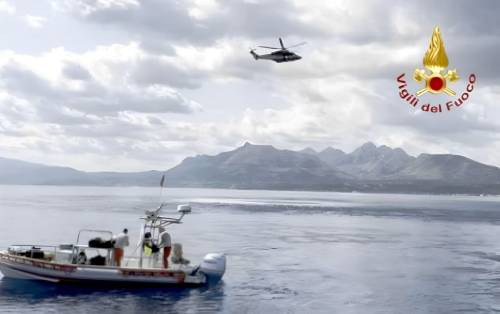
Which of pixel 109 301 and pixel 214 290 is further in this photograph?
pixel 214 290

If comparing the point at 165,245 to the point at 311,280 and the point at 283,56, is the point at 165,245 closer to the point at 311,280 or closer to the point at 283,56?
the point at 311,280

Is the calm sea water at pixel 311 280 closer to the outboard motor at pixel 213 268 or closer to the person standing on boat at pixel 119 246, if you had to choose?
the outboard motor at pixel 213 268

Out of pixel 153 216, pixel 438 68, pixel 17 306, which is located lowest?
pixel 17 306

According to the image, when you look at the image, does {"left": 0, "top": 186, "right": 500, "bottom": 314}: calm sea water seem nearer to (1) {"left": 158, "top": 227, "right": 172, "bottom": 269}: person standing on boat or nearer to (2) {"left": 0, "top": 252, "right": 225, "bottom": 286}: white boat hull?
(2) {"left": 0, "top": 252, "right": 225, "bottom": 286}: white boat hull

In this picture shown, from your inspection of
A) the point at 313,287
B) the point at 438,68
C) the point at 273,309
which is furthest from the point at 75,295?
the point at 438,68

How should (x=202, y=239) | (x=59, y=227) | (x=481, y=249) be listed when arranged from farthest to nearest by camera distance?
(x=59, y=227) → (x=202, y=239) → (x=481, y=249)

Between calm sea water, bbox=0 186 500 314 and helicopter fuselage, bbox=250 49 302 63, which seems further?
helicopter fuselage, bbox=250 49 302 63

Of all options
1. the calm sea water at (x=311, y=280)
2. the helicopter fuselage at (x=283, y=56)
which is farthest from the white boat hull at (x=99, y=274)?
the helicopter fuselage at (x=283, y=56)

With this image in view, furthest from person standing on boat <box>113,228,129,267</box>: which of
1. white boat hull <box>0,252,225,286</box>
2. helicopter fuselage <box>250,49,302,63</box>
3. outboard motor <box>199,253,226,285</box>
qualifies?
helicopter fuselage <box>250,49,302,63</box>

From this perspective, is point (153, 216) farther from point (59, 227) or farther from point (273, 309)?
point (59, 227)

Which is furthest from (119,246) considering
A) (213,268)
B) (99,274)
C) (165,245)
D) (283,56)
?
(283,56)

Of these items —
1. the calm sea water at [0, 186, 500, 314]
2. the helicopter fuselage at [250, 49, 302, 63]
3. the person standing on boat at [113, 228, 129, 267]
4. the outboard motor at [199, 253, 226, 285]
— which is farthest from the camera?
the helicopter fuselage at [250, 49, 302, 63]
